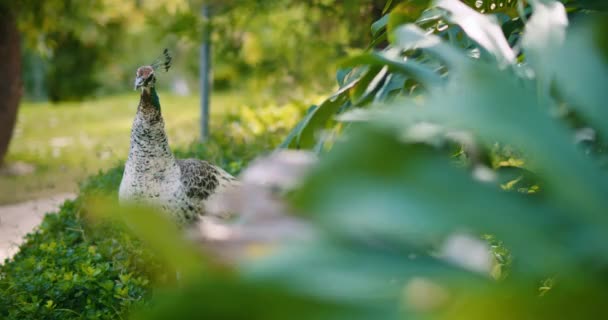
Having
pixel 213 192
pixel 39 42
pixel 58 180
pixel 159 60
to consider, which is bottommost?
pixel 213 192

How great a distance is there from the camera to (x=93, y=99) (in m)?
14.3

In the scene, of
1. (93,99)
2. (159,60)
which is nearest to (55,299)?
(159,60)

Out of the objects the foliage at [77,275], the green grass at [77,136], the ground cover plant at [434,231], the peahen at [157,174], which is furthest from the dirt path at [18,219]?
the ground cover plant at [434,231]

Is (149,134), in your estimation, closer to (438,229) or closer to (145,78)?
(145,78)

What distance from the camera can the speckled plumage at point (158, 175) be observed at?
2.30 metres

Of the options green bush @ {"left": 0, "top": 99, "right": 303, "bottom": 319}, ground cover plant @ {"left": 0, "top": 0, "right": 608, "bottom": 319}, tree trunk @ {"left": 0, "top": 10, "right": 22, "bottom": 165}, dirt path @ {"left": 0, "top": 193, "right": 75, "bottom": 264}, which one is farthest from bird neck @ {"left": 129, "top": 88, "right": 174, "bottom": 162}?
tree trunk @ {"left": 0, "top": 10, "right": 22, "bottom": 165}

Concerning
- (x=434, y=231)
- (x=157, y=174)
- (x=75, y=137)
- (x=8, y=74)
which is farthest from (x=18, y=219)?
(x=75, y=137)

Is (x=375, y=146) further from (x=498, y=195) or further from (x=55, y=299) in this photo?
(x=55, y=299)

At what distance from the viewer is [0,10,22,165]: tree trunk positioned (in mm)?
5746

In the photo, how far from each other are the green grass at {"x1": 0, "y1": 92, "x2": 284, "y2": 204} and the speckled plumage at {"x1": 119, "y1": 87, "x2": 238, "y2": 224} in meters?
1.85

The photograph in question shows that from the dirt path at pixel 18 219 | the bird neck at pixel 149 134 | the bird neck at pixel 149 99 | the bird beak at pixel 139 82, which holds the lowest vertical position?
the bird neck at pixel 149 134

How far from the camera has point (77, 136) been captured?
894 cm

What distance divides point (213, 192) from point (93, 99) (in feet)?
41.4

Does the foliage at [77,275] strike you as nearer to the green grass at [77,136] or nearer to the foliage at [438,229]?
the green grass at [77,136]
